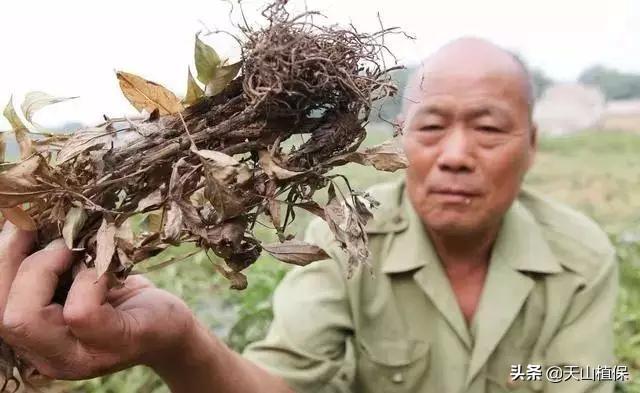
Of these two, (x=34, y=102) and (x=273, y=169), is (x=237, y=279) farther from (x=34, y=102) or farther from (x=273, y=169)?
(x=34, y=102)

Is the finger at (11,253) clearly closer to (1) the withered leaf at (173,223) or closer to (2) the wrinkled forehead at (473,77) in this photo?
Result: (1) the withered leaf at (173,223)

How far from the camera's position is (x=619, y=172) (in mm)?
6859

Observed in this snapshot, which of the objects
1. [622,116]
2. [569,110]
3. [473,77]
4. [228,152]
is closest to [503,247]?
[473,77]

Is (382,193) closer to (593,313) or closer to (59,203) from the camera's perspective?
(593,313)

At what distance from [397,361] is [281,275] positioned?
1150 millimetres

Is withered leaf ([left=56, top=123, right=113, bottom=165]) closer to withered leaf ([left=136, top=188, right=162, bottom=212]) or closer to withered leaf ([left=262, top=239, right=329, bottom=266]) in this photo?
withered leaf ([left=136, top=188, right=162, bottom=212])

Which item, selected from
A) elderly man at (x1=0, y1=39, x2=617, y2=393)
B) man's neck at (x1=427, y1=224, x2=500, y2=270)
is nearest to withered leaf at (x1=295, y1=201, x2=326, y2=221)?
elderly man at (x1=0, y1=39, x2=617, y2=393)

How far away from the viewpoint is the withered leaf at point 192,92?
856 millimetres

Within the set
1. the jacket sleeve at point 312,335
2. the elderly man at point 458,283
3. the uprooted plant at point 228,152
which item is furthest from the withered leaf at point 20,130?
the jacket sleeve at point 312,335

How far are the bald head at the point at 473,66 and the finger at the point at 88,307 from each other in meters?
0.95

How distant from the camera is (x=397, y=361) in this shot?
1.82m

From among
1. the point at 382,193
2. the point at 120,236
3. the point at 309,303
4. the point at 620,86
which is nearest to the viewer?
the point at 120,236

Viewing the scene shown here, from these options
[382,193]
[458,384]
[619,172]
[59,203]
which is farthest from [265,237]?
[619,172]

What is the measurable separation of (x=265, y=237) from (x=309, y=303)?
7.42 ft
